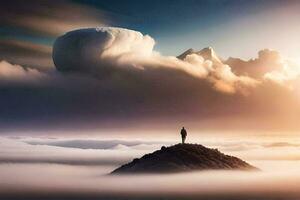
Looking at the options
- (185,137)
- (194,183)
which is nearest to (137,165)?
(194,183)

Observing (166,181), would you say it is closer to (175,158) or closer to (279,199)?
(175,158)

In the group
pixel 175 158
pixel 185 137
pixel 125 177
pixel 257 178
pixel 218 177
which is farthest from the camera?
pixel 257 178

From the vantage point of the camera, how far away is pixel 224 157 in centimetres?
16312

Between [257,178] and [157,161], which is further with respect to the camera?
[257,178]

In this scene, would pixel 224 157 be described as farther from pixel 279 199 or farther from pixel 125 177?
pixel 279 199

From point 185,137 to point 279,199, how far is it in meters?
72.8

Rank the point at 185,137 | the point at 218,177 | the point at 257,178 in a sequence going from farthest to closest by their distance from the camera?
the point at 257,178 → the point at 218,177 → the point at 185,137

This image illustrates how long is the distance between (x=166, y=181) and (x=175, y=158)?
19257 mm

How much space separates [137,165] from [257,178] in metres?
46.7

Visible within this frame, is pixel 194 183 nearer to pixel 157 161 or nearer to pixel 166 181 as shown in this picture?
pixel 166 181

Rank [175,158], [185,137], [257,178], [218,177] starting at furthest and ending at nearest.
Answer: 1. [257,178]
2. [218,177]
3. [175,158]
4. [185,137]

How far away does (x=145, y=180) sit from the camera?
16850 centimetres

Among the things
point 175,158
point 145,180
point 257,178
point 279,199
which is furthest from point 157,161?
point 279,199

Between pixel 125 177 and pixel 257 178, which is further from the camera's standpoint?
pixel 257 178
